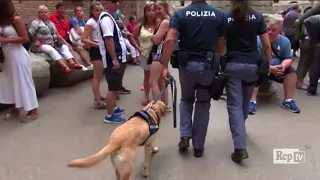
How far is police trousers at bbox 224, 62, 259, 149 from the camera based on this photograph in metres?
3.58

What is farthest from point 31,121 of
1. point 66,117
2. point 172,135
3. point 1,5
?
point 172,135

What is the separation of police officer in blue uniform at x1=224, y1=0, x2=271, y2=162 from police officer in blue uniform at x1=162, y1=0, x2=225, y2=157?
0.13 m

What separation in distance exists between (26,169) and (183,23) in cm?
216

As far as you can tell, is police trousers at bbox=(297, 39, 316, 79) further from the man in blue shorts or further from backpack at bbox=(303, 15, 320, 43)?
the man in blue shorts

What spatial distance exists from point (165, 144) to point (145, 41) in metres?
1.64

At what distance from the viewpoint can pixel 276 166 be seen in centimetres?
354

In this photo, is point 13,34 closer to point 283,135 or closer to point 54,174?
point 54,174

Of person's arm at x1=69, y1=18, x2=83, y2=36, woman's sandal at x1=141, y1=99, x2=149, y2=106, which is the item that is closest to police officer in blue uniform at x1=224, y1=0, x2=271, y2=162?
woman's sandal at x1=141, y1=99, x2=149, y2=106

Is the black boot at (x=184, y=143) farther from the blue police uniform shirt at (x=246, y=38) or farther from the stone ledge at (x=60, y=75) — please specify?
the stone ledge at (x=60, y=75)

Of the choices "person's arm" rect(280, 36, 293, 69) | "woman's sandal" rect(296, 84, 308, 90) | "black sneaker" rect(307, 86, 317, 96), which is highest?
"person's arm" rect(280, 36, 293, 69)

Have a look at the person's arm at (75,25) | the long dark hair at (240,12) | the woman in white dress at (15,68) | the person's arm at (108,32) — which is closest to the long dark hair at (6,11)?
the woman in white dress at (15,68)

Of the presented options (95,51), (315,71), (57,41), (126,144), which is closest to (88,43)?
(95,51)

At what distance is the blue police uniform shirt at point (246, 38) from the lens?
3492 mm

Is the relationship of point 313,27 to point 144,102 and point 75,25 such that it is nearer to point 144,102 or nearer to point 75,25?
point 144,102
